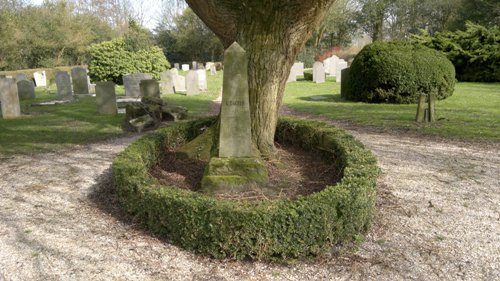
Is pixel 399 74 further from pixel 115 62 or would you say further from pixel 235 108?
pixel 115 62

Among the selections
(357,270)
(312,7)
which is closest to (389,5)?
(312,7)

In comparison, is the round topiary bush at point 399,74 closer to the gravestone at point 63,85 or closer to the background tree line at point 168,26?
the gravestone at point 63,85

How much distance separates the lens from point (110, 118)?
39.4ft

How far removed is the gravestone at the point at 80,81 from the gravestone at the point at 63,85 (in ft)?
5.78

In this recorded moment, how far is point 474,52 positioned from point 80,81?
2130 centimetres

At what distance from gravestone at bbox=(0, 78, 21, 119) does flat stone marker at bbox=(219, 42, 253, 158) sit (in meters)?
9.47

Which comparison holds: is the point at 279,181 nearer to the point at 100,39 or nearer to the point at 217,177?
the point at 217,177

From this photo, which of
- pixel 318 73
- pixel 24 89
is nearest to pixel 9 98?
pixel 24 89

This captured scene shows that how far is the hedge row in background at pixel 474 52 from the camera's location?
22188 mm

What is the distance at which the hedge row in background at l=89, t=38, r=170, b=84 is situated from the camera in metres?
23.1

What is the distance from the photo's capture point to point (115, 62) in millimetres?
23141

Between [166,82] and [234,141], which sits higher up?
[166,82]

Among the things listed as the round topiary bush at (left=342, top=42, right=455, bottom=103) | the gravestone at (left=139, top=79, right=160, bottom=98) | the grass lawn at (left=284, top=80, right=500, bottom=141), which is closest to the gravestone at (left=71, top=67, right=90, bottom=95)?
the gravestone at (left=139, top=79, right=160, bottom=98)

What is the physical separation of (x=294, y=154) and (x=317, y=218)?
142 inches
